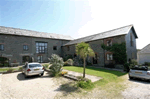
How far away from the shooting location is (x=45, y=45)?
23.7 m

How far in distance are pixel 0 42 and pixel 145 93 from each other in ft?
82.7

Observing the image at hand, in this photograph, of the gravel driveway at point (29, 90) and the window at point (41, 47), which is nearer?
the gravel driveway at point (29, 90)

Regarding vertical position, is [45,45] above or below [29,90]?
above

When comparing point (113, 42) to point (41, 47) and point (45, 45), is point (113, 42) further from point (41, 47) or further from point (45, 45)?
point (41, 47)

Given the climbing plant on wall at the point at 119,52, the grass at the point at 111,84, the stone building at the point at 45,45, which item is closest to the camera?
the grass at the point at 111,84

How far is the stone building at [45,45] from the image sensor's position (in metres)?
14.3

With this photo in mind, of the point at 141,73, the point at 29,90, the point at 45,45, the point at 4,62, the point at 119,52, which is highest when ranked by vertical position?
the point at 45,45

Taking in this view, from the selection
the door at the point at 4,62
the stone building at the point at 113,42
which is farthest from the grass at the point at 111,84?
the door at the point at 4,62

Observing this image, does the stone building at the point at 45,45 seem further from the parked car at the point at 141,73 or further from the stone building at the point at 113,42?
the parked car at the point at 141,73

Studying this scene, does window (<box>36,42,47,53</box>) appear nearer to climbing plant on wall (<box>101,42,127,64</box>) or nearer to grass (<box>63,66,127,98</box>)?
climbing plant on wall (<box>101,42,127,64</box>)

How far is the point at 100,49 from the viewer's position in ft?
52.2

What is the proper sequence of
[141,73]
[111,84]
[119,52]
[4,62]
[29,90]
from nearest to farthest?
[29,90], [111,84], [141,73], [119,52], [4,62]

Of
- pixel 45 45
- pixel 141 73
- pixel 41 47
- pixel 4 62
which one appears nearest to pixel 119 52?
pixel 141 73

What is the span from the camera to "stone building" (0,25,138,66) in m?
14.3
